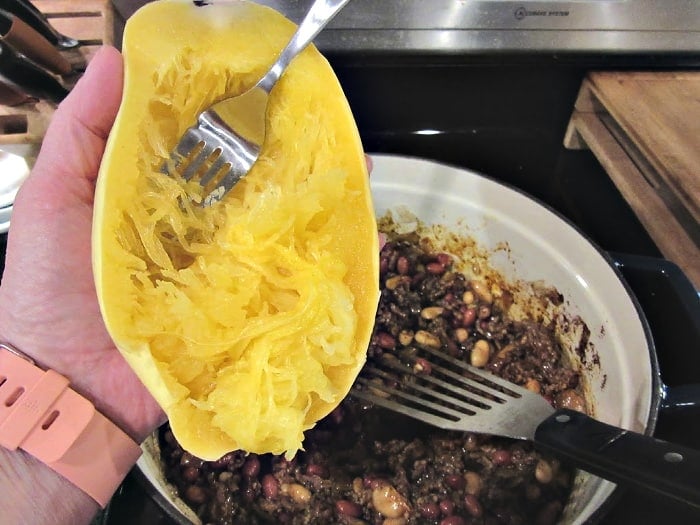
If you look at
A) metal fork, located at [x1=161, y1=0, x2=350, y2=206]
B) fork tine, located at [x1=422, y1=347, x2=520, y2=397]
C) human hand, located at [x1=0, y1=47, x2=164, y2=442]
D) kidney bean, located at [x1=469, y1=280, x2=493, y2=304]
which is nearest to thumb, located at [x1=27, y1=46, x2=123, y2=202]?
human hand, located at [x1=0, y1=47, x2=164, y2=442]

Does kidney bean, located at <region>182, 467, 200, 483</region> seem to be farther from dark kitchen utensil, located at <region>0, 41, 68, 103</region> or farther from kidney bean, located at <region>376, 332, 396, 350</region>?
dark kitchen utensil, located at <region>0, 41, 68, 103</region>

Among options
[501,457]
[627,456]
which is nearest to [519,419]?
[501,457]

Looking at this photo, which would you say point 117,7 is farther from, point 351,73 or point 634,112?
point 634,112

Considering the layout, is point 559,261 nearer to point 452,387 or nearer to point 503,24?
point 452,387

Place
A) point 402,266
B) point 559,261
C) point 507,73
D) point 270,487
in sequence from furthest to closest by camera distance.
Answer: point 507,73, point 402,266, point 559,261, point 270,487

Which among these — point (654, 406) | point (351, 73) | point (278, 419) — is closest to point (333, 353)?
point (278, 419)

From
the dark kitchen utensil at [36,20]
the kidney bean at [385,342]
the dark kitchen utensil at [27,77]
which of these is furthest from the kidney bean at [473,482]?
the dark kitchen utensil at [36,20]

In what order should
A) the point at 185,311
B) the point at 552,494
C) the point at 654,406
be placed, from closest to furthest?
the point at 185,311, the point at 654,406, the point at 552,494
